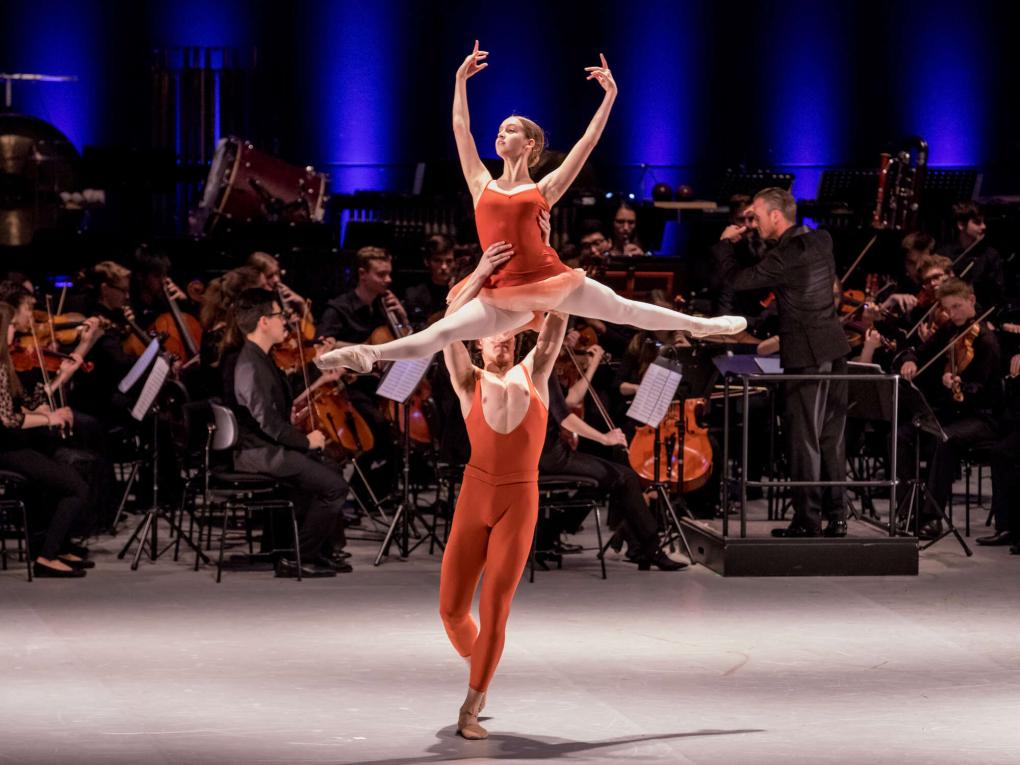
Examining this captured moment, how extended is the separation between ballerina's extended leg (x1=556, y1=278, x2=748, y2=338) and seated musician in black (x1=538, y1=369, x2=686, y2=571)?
8.36 feet

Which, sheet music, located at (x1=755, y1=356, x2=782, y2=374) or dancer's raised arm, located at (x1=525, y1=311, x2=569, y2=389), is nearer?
dancer's raised arm, located at (x1=525, y1=311, x2=569, y2=389)

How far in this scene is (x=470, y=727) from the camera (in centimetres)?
516

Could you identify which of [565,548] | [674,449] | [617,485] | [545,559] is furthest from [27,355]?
[674,449]

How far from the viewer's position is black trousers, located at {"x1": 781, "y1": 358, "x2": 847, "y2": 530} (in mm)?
8008

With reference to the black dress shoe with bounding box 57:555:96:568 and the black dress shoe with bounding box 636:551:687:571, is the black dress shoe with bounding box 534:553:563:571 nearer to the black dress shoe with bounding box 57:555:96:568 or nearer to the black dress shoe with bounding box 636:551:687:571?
the black dress shoe with bounding box 636:551:687:571

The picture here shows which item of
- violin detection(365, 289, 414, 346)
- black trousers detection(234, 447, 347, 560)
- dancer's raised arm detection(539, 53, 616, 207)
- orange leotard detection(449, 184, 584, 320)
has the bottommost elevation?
black trousers detection(234, 447, 347, 560)

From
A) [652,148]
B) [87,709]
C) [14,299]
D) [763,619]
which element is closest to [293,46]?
[652,148]

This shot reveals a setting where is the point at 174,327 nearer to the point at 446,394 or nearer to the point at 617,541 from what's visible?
the point at 446,394

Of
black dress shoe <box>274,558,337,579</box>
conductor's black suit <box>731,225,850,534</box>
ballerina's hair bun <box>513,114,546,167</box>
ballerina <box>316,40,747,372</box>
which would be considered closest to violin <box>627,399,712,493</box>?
conductor's black suit <box>731,225,850,534</box>

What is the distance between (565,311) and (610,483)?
2.90 m

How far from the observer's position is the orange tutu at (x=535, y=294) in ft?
16.1

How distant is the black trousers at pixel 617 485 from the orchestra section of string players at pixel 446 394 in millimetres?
13

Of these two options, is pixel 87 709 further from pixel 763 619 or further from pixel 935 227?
pixel 935 227

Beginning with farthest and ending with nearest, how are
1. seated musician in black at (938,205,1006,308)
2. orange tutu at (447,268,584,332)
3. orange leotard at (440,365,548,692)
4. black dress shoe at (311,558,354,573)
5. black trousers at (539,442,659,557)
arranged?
seated musician in black at (938,205,1006,308) < black dress shoe at (311,558,354,573) < black trousers at (539,442,659,557) < orange leotard at (440,365,548,692) < orange tutu at (447,268,584,332)
